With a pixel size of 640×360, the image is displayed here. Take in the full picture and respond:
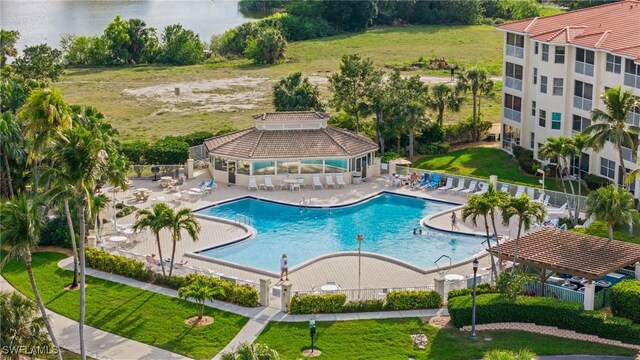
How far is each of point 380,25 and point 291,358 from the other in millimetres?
95305

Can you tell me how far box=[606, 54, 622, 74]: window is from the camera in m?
52.6

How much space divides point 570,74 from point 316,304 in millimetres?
26362

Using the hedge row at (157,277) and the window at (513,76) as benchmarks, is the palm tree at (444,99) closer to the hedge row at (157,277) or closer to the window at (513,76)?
the window at (513,76)

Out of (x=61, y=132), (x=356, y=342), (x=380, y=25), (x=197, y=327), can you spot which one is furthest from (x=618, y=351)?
(x=380, y=25)

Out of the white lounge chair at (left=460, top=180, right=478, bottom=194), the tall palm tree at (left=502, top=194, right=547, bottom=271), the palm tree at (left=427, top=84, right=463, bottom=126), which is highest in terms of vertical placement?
the palm tree at (left=427, top=84, right=463, bottom=126)

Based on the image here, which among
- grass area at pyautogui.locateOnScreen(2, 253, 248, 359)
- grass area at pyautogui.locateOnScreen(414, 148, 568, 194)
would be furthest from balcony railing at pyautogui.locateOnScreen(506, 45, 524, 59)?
grass area at pyautogui.locateOnScreen(2, 253, 248, 359)

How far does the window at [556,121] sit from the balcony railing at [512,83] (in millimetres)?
4132

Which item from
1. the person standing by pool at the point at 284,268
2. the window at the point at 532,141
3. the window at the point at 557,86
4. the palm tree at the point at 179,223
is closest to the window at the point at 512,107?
the window at the point at 532,141

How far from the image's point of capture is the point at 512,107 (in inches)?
2467

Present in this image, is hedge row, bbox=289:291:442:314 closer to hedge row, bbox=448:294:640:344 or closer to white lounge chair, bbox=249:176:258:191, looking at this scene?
hedge row, bbox=448:294:640:344

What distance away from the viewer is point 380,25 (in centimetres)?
12544

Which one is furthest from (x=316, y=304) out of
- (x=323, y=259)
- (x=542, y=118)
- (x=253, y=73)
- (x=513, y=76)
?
(x=253, y=73)

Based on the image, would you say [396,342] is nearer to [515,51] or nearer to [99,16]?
[515,51]

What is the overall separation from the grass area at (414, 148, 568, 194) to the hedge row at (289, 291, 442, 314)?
745 inches
